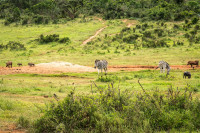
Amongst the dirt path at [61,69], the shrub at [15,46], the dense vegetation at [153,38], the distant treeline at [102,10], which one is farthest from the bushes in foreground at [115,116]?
the distant treeline at [102,10]

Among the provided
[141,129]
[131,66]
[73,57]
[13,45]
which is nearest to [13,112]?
[141,129]

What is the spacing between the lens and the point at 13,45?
129 ft

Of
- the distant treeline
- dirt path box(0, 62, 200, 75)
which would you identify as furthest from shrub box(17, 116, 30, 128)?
the distant treeline

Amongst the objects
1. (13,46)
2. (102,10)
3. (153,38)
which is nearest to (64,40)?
(13,46)

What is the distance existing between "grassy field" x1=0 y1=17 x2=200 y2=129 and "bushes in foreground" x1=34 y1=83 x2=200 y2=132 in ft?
2.52

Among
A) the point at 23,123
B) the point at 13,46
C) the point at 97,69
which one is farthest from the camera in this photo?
the point at 13,46

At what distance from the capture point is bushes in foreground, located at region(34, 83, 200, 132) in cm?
670

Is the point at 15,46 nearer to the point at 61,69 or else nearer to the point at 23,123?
the point at 61,69

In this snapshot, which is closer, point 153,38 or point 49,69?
point 49,69

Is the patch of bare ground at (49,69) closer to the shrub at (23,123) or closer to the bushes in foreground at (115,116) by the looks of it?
the shrub at (23,123)

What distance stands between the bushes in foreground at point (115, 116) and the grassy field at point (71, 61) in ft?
2.52

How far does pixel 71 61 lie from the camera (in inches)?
1108

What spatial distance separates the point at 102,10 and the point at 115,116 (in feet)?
209

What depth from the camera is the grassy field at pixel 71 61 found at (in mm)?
10875
